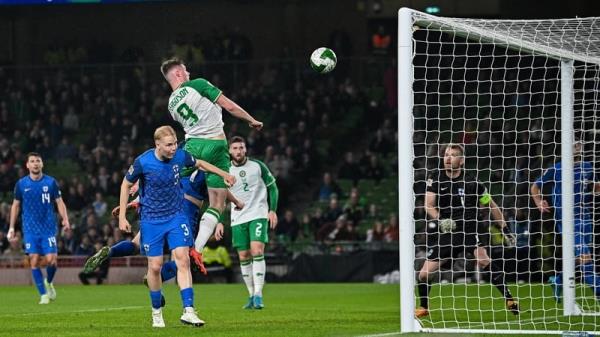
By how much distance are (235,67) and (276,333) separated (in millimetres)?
23535

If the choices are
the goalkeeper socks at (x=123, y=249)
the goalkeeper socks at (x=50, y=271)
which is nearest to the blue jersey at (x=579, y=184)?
the goalkeeper socks at (x=123, y=249)

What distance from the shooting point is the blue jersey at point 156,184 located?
11.4 m

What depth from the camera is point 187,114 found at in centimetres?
1245

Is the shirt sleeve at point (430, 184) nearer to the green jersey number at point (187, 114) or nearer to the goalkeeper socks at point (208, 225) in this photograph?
the goalkeeper socks at point (208, 225)

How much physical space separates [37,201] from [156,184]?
27.1ft

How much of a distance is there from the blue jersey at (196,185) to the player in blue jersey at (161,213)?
1.27 meters

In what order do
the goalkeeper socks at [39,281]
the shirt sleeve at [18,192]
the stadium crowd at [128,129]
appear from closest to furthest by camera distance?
1. the goalkeeper socks at [39,281]
2. the shirt sleeve at [18,192]
3. the stadium crowd at [128,129]

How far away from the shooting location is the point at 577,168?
14.7 meters

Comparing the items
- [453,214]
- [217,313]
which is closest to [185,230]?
[217,313]

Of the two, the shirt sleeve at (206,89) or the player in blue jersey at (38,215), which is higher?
the shirt sleeve at (206,89)

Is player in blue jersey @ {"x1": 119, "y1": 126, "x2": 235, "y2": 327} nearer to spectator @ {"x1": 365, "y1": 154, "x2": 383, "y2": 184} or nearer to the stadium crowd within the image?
the stadium crowd

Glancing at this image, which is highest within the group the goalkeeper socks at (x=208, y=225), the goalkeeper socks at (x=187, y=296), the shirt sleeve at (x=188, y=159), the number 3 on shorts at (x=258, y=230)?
the shirt sleeve at (x=188, y=159)

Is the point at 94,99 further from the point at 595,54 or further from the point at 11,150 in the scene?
the point at 595,54

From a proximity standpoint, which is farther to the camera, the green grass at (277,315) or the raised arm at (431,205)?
the raised arm at (431,205)
